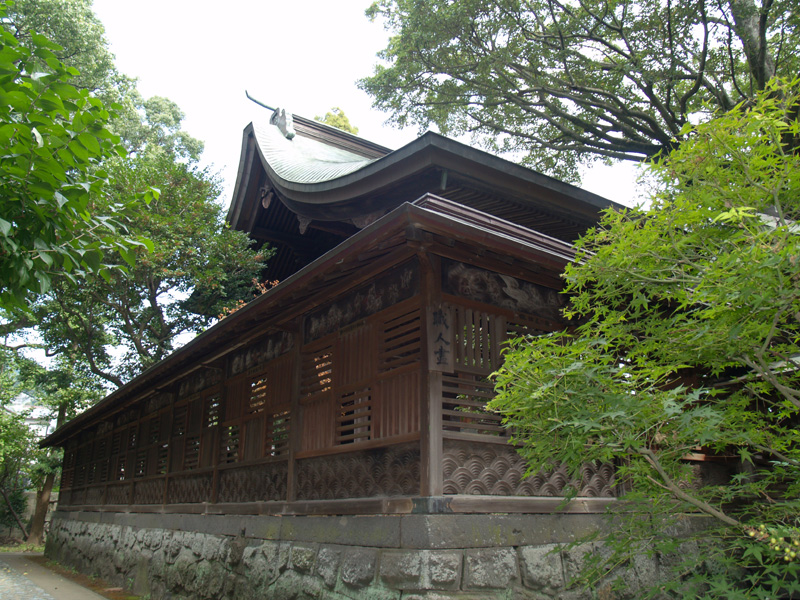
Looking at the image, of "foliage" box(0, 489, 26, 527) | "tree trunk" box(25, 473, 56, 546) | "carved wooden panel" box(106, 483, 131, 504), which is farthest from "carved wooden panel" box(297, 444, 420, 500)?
"foliage" box(0, 489, 26, 527)

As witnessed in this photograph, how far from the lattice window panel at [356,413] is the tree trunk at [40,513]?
68.4ft

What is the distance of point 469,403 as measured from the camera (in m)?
5.52

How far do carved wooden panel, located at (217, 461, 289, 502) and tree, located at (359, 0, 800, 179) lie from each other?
9332 millimetres

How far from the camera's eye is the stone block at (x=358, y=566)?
17.2ft

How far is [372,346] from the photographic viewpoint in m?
6.23

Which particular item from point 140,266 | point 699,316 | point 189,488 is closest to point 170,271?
point 140,266

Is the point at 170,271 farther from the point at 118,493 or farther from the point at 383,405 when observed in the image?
the point at 383,405

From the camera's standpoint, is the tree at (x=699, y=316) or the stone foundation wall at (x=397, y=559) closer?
the tree at (x=699, y=316)

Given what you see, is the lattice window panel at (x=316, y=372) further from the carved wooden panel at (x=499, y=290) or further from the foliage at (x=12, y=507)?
the foliage at (x=12, y=507)

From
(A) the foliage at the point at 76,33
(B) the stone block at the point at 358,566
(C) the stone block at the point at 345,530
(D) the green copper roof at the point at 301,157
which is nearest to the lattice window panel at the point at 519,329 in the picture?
(C) the stone block at the point at 345,530

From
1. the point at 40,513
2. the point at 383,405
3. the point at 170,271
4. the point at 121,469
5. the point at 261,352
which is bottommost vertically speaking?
the point at 40,513

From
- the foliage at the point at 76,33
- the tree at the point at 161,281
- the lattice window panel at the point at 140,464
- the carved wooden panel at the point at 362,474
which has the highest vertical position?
the foliage at the point at 76,33

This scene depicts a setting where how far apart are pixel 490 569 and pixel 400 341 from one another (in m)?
2.11

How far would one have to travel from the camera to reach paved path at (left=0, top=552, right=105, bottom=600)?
1090 centimetres
